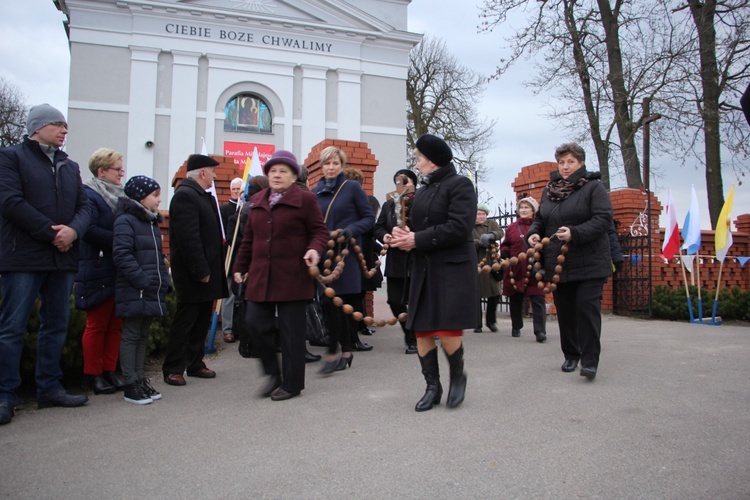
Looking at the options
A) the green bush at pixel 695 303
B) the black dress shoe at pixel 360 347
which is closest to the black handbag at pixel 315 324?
the black dress shoe at pixel 360 347

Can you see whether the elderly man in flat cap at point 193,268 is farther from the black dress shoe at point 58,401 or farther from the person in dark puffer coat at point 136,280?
the black dress shoe at point 58,401

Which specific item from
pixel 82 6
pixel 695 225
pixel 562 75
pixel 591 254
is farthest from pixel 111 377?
pixel 82 6

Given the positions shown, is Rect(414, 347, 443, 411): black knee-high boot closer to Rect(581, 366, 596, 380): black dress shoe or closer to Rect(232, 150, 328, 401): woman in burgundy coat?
Rect(232, 150, 328, 401): woman in burgundy coat

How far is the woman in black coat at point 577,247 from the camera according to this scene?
492cm

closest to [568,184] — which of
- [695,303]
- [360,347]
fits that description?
[360,347]

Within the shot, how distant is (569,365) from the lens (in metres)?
5.34

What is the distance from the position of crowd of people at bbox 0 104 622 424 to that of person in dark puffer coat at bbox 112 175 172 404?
1 cm

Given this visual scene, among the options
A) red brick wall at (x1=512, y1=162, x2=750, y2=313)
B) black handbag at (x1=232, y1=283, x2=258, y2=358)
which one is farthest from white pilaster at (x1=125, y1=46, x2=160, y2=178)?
black handbag at (x1=232, y1=283, x2=258, y2=358)

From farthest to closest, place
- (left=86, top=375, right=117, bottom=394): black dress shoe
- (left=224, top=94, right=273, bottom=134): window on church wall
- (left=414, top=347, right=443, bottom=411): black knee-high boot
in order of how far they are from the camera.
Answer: (left=224, top=94, right=273, bottom=134): window on church wall
(left=86, top=375, right=117, bottom=394): black dress shoe
(left=414, top=347, right=443, bottom=411): black knee-high boot

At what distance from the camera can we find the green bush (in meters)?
10.4

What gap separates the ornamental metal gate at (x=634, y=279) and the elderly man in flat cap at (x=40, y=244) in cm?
927

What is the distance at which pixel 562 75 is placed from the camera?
719 inches

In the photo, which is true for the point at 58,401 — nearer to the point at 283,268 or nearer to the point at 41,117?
the point at 283,268

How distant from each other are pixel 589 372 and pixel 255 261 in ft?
9.25
